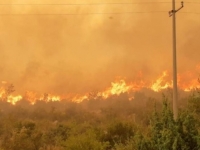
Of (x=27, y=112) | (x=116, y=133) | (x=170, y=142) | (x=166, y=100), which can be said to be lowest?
(x=170, y=142)

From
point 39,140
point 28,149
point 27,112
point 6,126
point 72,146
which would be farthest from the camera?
point 27,112

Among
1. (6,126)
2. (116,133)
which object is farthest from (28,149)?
(6,126)

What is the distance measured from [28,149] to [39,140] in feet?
13.0

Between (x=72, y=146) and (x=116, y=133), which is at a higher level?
(x=116, y=133)

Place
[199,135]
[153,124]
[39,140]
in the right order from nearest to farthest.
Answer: [199,135]
[153,124]
[39,140]

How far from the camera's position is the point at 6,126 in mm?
64875

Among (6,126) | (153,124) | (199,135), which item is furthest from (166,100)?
(6,126)

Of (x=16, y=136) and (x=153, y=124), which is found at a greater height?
(x=16, y=136)

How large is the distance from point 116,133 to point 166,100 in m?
34.8

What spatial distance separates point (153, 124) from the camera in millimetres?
12672

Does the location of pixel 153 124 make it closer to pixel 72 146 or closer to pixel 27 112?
pixel 72 146

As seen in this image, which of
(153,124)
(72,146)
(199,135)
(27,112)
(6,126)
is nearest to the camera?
(199,135)

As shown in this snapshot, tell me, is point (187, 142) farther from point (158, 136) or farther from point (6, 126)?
Answer: point (6, 126)

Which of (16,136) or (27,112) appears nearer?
(16,136)
